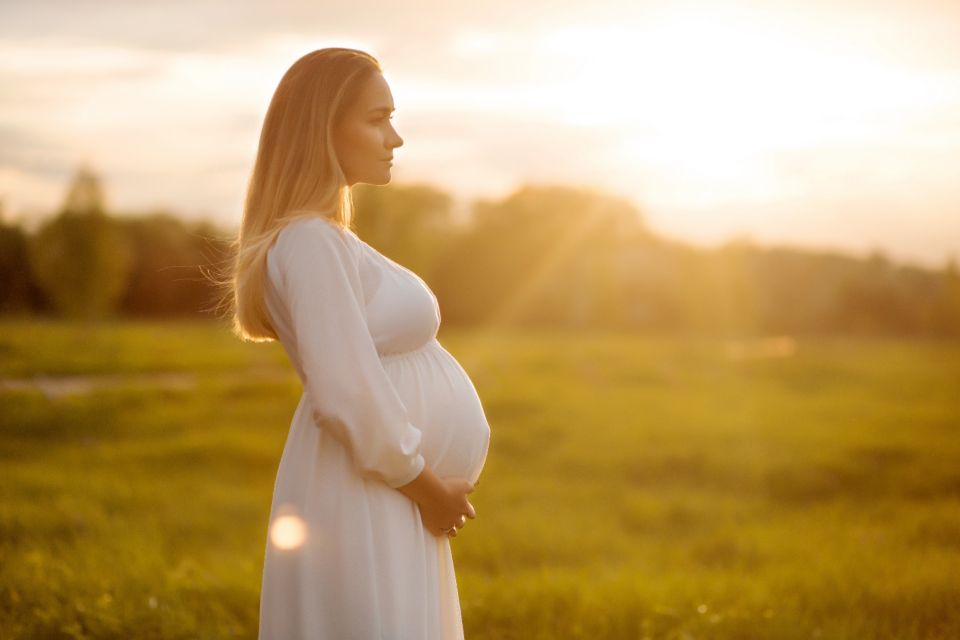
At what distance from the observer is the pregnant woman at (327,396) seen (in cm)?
208

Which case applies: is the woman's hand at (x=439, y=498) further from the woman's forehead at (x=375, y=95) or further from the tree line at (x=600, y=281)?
the tree line at (x=600, y=281)

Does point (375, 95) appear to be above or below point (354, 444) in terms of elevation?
above

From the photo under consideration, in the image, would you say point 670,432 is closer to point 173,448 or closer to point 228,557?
point 173,448

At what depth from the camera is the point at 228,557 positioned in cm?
618

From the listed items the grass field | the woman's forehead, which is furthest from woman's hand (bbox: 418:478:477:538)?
the grass field

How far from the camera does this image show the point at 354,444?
2061mm

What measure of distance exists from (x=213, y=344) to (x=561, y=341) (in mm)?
9647

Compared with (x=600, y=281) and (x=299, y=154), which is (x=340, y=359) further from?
(x=600, y=281)

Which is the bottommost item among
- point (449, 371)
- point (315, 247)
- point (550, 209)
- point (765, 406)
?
point (765, 406)

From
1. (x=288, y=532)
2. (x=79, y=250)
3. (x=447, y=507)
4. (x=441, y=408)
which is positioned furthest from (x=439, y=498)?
(x=79, y=250)

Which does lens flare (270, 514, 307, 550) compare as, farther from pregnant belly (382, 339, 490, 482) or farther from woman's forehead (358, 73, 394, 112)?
woman's forehead (358, 73, 394, 112)

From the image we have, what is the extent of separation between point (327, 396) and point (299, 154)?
1.97 ft

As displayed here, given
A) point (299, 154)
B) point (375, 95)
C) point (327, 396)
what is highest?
point (375, 95)

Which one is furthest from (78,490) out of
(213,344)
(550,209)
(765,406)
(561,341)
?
(550,209)
